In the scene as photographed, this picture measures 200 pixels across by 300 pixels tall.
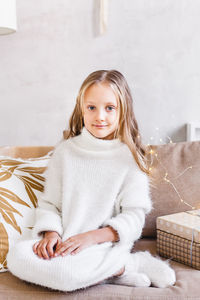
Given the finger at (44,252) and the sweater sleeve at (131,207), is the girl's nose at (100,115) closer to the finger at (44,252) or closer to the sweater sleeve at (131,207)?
the sweater sleeve at (131,207)

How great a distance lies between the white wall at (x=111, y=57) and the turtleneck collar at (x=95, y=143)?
67 cm

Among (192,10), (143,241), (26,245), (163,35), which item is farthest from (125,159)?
(192,10)

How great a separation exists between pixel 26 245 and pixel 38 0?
1298 mm

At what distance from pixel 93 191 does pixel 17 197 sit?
0.25 m

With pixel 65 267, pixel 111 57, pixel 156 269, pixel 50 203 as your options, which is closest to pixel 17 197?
pixel 50 203

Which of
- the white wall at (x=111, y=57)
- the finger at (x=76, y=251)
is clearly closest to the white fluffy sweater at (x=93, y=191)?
the finger at (x=76, y=251)

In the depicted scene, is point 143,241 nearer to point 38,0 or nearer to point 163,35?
point 163,35

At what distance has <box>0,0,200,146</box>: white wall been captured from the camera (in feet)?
6.05

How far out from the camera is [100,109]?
1192 millimetres

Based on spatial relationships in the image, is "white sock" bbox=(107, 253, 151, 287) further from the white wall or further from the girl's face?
the white wall

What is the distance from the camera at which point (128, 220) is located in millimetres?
1146

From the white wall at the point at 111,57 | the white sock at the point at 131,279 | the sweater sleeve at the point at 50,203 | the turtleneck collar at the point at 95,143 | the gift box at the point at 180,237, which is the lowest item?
the white sock at the point at 131,279

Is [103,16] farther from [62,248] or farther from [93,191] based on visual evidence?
[62,248]

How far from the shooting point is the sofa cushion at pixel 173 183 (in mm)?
1325
